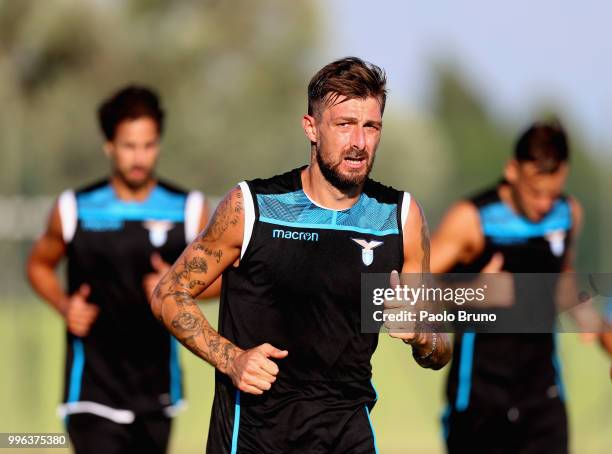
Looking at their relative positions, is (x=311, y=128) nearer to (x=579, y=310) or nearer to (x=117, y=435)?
(x=579, y=310)

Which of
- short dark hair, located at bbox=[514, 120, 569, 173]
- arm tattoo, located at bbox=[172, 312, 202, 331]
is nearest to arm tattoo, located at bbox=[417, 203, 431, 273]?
arm tattoo, located at bbox=[172, 312, 202, 331]

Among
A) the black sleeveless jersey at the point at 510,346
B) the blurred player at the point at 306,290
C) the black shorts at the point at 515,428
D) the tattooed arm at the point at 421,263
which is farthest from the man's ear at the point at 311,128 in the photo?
the black shorts at the point at 515,428

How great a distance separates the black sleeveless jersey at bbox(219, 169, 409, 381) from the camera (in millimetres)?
4816

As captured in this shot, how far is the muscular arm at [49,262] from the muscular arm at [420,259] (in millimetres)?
2806

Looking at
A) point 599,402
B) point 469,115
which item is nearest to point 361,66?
point 599,402

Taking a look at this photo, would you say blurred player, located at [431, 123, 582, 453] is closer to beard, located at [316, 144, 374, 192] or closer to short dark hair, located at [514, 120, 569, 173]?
short dark hair, located at [514, 120, 569, 173]

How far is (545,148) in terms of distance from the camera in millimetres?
7129

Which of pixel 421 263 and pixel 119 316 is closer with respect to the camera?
pixel 421 263

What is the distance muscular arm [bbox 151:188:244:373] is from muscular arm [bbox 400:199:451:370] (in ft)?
2.23

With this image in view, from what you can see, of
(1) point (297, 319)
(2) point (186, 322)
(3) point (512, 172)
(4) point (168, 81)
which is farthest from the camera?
(4) point (168, 81)

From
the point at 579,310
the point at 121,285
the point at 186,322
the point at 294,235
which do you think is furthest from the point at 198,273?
the point at 579,310

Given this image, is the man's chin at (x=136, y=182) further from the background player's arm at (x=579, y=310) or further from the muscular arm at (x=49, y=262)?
the background player's arm at (x=579, y=310)

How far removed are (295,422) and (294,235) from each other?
0.71 metres

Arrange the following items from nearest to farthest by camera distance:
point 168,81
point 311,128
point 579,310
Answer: point 311,128
point 579,310
point 168,81
